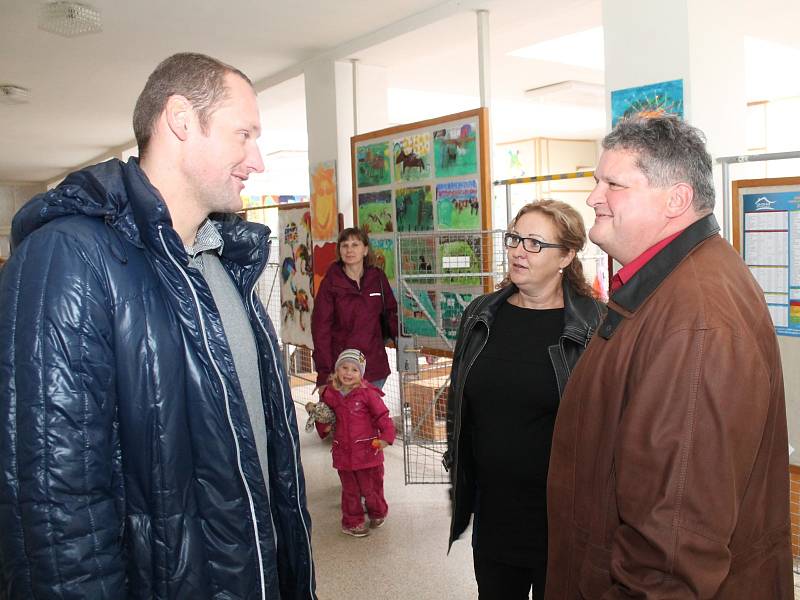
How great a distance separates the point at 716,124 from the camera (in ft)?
11.6

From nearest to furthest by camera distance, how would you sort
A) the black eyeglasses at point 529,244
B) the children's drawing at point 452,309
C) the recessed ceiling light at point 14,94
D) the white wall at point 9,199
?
the black eyeglasses at point 529,244 < the children's drawing at point 452,309 < the recessed ceiling light at point 14,94 < the white wall at point 9,199

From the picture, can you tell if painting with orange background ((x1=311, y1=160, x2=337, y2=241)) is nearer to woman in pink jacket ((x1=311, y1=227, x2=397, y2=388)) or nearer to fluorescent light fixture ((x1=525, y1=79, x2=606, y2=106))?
woman in pink jacket ((x1=311, y1=227, x2=397, y2=388))

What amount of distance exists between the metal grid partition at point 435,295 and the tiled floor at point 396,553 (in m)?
0.18

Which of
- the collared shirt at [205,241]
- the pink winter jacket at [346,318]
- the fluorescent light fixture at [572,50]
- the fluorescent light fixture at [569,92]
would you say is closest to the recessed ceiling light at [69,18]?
the pink winter jacket at [346,318]

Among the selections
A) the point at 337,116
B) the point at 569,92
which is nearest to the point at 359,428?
the point at 337,116

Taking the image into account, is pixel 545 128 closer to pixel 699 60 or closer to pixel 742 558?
pixel 699 60

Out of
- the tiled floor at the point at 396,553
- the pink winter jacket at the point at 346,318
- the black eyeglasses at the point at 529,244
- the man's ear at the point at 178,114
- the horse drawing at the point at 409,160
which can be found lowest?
the tiled floor at the point at 396,553

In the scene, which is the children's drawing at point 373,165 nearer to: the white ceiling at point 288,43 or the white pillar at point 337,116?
the white pillar at point 337,116

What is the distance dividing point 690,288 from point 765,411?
0.25 meters

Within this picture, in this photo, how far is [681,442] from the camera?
1.19 meters

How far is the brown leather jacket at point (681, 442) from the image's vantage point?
1187mm

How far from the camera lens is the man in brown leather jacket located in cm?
A: 119

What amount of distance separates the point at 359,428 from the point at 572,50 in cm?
444

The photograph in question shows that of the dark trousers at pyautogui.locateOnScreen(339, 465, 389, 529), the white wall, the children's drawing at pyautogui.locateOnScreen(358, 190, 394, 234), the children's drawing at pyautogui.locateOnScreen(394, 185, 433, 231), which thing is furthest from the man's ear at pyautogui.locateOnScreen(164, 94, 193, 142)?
the white wall
